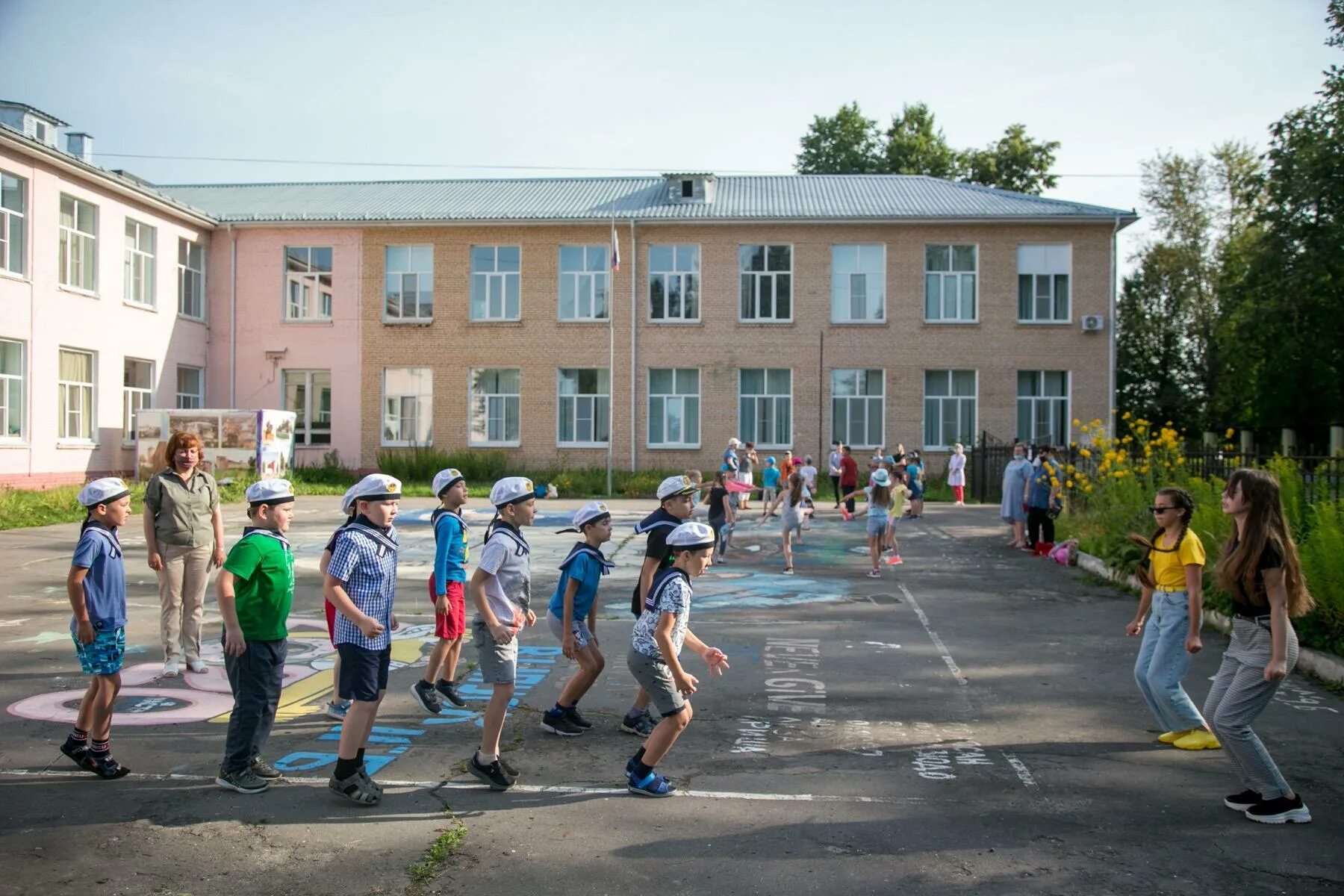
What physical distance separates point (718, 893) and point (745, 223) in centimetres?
3361

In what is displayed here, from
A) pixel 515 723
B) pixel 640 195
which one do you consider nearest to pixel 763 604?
pixel 515 723

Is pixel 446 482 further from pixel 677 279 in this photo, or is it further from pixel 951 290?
pixel 951 290

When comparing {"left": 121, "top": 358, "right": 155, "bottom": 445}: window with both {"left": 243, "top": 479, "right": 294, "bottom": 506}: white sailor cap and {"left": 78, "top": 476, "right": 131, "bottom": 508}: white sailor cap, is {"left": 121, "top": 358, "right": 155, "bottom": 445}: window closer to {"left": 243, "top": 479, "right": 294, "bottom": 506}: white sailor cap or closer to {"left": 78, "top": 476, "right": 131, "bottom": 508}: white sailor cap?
{"left": 78, "top": 476, "right": 131, "bottom": 508}: white sailor cap

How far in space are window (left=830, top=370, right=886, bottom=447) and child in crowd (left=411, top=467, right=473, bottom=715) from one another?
29484 millimetres

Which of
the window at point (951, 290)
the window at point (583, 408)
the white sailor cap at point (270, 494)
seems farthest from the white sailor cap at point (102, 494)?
the window at point (951, 290)

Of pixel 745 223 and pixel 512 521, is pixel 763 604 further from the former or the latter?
pixel 745 223

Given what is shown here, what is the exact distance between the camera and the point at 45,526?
20906mm

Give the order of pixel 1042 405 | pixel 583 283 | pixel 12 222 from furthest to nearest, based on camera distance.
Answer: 1. pixel 583 283
2. pixel 1042 405
3. pixel 12 222

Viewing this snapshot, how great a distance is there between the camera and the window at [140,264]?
3225cm

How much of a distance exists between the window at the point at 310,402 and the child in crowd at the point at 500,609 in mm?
32930

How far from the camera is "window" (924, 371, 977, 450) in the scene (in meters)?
36.8

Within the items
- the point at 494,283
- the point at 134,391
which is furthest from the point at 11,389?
the point at 494,283

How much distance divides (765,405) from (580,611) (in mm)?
29925

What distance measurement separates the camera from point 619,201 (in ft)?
128
